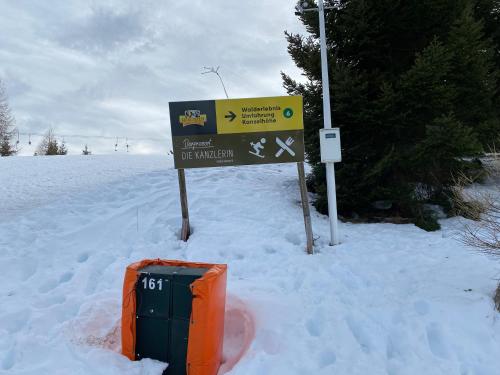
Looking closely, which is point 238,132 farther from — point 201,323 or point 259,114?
point 201,323

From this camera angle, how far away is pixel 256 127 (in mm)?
7273

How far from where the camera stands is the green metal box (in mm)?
4090

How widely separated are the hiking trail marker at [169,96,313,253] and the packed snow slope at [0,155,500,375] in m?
0.94

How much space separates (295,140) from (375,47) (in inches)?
145

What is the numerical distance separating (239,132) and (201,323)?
3.97 meters

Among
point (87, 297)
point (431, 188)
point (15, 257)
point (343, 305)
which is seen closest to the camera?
point (343, 305)

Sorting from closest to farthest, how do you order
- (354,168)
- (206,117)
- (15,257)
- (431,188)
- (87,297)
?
(87,297) → (15,257) → (206,117) → (354,168) → (431,188)

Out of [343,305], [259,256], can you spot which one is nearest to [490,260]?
[343,305]

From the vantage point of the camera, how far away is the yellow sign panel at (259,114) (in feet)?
23.5

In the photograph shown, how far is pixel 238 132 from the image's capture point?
23.9 ft

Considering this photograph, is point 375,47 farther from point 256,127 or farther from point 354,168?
point 256,127

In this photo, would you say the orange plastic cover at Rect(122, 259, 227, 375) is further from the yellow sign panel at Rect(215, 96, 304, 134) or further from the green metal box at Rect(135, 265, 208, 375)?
the yellow sign panel at Rect(215, 96, 304, 134)

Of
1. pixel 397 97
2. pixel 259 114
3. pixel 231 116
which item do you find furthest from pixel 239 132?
pixel 397 97

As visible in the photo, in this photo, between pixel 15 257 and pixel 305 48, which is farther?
pixel 305 48
